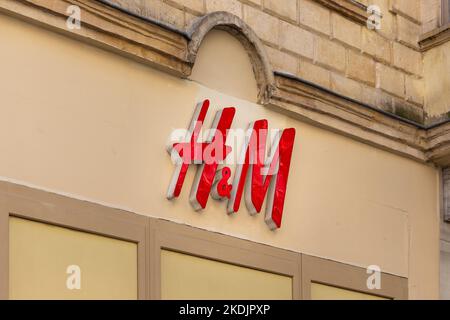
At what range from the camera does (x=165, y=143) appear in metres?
11.6

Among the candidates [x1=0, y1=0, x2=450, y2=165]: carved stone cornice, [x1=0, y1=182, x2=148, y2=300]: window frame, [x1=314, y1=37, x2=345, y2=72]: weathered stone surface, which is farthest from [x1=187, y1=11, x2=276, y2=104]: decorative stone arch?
[x1=0, y1=182, x2=148, y2=300]: window frame

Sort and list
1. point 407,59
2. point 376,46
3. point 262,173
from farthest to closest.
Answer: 1. point 407,59
2. point 376,46
3. point 262,173

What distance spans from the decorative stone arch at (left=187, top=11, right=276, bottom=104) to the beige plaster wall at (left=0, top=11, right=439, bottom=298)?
21 centimetres

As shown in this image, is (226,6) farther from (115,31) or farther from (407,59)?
(407,59)

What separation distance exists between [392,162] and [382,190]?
0.36m

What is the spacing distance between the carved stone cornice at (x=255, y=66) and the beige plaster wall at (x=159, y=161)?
0.11m

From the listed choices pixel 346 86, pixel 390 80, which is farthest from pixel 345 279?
pixel 390 80

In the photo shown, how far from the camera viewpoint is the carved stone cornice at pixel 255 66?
431 inches

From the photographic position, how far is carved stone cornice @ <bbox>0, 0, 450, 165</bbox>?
10938 millimetres

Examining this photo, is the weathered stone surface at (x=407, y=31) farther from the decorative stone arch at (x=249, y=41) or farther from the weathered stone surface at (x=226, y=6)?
the weathered stone surface at (x=226, y=6)

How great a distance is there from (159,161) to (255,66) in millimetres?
1579

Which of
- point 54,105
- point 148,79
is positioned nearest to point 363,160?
point 148,79

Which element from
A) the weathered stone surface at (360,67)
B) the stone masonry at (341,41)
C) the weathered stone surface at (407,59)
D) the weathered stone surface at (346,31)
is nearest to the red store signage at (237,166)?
the stone masonry at (341,41)

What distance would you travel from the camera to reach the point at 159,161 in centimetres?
1150
